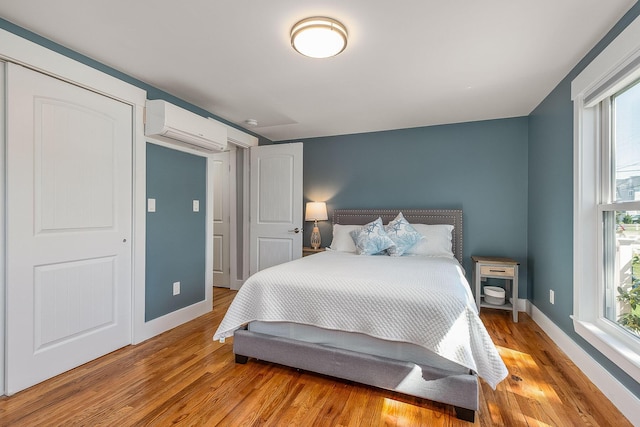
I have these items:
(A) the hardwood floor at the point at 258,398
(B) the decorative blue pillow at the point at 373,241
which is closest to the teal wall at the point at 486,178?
(A) the hardwood floor at the point at 258,398

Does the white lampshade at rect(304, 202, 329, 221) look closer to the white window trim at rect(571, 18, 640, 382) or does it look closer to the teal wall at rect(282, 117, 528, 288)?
the teal wall at rect(282, 117, 528, 288)

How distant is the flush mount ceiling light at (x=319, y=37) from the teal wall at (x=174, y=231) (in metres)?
1.68

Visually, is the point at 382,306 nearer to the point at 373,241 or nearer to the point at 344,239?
the point at 373,241

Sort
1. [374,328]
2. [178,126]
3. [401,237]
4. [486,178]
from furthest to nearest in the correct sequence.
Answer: [486,178] → [401,237] → [178,126] → [374,328]

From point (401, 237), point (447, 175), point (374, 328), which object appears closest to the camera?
point (374, 328)

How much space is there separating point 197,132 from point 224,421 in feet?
7.68

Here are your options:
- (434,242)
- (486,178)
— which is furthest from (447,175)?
(434,242)

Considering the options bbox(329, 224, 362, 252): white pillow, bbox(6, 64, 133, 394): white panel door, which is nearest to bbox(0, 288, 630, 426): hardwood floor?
bbox(6, 64, 133, 394): white panel door

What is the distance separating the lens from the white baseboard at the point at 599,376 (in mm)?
1532

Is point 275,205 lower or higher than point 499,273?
higher

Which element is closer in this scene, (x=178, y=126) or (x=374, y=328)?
(x=374, y=328)

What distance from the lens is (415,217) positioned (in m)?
3.71

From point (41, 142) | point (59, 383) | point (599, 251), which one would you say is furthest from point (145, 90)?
point (599, 251)

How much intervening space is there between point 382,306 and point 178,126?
7.41 feet
